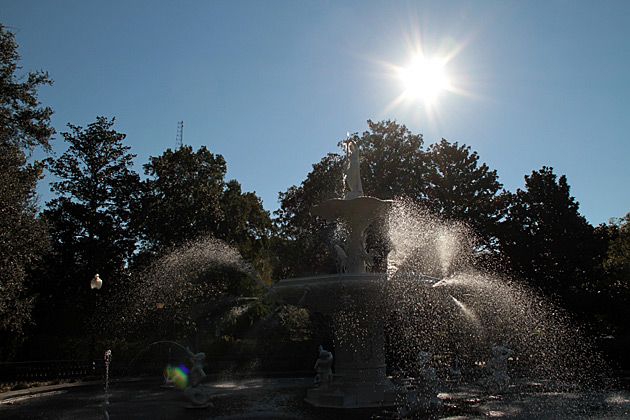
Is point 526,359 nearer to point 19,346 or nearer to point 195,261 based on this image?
point 195,261

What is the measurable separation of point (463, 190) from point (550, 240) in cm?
663

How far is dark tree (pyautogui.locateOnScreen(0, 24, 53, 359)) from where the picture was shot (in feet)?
62.7

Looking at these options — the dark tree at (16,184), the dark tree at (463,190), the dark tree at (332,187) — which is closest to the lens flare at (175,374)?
the dark tree at (16,184)

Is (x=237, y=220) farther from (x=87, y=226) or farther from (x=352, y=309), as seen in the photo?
(x=352, y=309)

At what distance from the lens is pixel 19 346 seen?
82.5 ft

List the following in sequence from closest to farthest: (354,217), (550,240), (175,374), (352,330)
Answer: (352,330) < (354,217) < (175,374) < (550,240)

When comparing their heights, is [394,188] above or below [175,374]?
above

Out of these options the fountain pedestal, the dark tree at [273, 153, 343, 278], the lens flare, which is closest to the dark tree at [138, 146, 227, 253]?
the dark tree at [273, 153, 343, 278]

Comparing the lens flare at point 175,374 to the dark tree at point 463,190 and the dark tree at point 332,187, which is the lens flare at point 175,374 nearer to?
the dark tree at point 332,187

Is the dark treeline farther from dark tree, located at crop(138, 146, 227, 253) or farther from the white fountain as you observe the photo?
the white fountain

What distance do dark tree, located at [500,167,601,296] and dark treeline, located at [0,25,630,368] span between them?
2.3 inches

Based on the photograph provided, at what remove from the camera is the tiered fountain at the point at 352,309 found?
12375 millimetres

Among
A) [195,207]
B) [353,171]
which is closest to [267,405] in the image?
[353,171]

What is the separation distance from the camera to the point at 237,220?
33.7 metres
